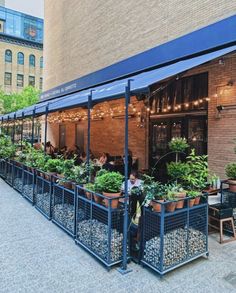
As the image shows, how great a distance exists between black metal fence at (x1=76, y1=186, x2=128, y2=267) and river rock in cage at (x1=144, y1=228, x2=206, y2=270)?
0.45 m

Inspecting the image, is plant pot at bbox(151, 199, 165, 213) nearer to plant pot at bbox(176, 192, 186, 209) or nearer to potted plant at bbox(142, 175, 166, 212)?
potted plant at bbox(142, 175, 166, 212)

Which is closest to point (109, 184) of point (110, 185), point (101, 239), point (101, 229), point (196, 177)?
point (110, 185)

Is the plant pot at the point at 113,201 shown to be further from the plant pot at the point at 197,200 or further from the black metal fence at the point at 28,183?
the black metal fence at the point at 28,183

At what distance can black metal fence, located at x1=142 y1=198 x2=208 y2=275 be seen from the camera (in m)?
3.50

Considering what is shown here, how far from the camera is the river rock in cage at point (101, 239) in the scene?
12.3ft

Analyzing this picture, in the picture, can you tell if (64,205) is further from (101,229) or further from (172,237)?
(172,237)

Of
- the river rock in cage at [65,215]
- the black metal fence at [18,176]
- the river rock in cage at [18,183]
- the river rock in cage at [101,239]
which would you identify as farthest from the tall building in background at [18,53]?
the river rock in cage at [101,239]

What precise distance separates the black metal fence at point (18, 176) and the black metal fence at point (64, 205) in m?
3.12

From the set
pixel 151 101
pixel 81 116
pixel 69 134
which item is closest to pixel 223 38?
pixel 151 101

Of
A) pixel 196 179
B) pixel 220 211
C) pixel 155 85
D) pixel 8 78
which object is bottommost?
pixel 220 211

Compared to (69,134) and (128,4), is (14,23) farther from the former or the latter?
(128,4)

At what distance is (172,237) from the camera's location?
3621 millimetres

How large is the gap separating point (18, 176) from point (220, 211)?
6512 mm

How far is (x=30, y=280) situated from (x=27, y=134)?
23295mm
